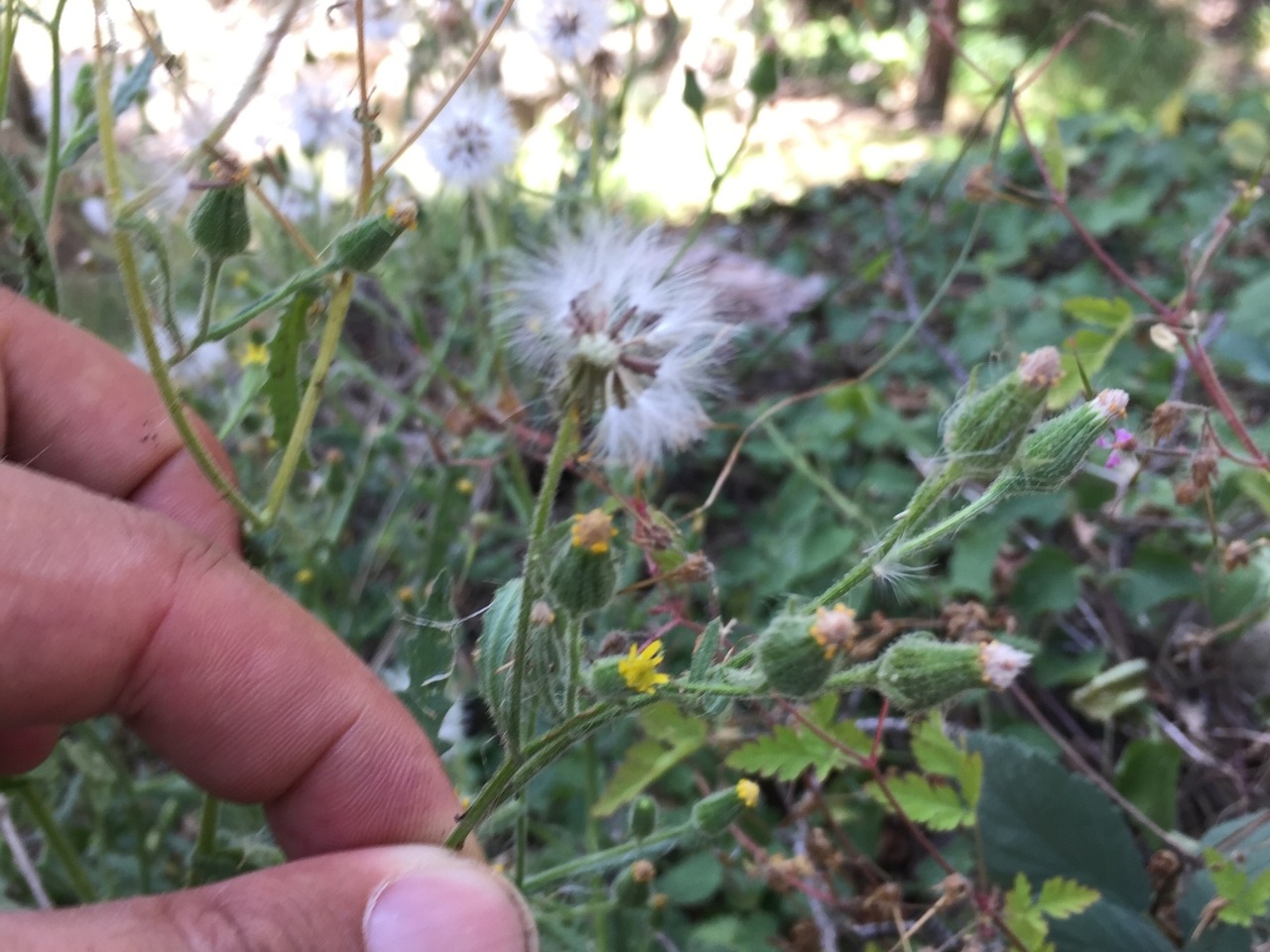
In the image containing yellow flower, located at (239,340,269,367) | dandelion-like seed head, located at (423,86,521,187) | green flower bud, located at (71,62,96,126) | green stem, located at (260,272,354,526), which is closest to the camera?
green stem, located at (260,272,354,526)

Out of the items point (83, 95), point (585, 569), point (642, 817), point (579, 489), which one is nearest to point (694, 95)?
point (579, 489)

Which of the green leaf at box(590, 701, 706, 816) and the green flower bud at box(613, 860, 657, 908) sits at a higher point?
the green leaf at box(590, 701, 706, 816)

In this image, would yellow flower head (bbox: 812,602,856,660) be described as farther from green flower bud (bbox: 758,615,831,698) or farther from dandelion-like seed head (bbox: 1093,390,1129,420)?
dandelion-like seed head (bbox: 1093,390,1129,420)

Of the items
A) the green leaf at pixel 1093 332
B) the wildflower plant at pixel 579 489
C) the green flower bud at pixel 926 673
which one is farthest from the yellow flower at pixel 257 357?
the green leaf at pixel 1093 332

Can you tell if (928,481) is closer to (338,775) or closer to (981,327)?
(338,775)

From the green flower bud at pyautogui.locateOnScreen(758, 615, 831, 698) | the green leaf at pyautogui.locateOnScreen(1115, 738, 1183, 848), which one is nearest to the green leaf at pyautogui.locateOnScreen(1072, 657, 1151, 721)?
the green leaf at pyautogui.locateOnScreen(1115, 738, 1183, 848)

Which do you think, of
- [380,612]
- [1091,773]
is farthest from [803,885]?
[380,612]

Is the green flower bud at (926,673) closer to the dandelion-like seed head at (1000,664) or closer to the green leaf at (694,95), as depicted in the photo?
the dandelion-like seed head at (1000,664)
